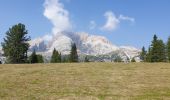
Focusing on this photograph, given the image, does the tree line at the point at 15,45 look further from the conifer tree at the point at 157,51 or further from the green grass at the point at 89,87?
the green grass at the point at 89,87

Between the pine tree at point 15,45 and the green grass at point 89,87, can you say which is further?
the pine tree at point 15,45

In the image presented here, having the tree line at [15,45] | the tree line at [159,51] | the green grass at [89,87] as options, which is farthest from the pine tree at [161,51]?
the green grass at [89,87]

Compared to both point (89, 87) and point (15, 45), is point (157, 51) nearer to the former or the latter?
point (15, 45)

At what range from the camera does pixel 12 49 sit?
354ft

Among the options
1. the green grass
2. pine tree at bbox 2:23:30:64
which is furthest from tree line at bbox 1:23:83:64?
the green grass

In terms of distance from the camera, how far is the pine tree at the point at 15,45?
10831cm

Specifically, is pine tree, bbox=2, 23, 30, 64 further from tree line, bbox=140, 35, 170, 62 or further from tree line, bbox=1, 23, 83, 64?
tree line, bbox=140, 35, 170, 62

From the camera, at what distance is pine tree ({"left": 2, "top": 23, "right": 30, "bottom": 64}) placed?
108312 mm

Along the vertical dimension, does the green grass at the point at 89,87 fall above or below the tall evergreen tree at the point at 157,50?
below

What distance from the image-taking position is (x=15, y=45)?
10912 centimetres

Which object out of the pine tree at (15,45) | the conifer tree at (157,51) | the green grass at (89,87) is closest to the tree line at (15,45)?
the pine tree at (15,45)

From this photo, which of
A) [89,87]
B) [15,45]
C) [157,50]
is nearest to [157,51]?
[157,50]

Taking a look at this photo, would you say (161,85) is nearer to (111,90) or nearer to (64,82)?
(111,90)

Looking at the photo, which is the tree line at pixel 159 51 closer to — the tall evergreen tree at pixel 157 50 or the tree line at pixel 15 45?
the tall evergreen tree at pixel 157 50
